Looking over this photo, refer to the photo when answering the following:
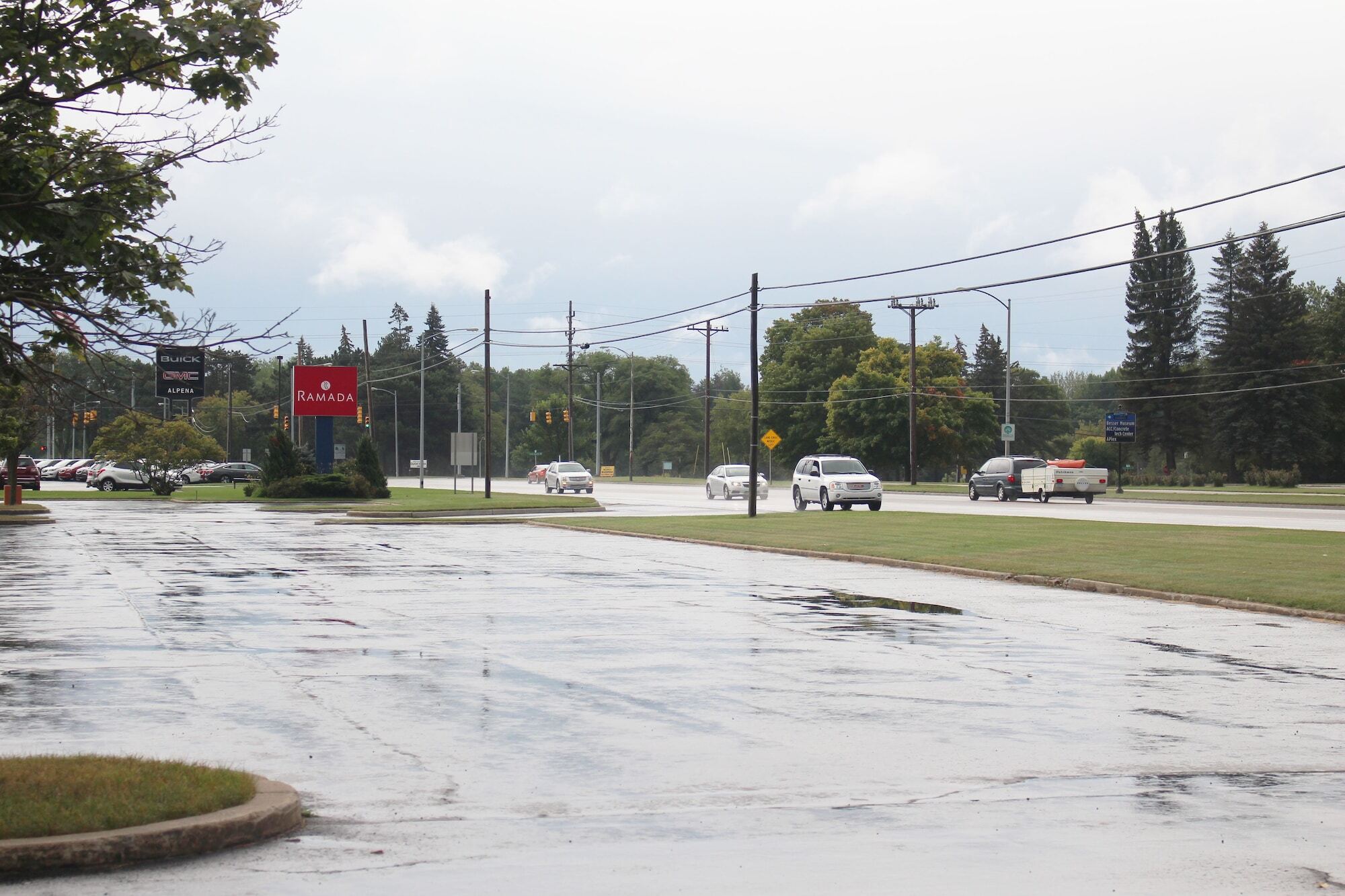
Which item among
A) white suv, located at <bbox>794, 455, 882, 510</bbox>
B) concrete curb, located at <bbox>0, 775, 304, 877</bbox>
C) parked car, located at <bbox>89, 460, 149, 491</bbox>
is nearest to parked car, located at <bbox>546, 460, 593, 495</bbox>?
parked car, located at <bbox>89, 460, 149, 491</bbox>

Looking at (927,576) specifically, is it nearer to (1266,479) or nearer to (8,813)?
(8,813)

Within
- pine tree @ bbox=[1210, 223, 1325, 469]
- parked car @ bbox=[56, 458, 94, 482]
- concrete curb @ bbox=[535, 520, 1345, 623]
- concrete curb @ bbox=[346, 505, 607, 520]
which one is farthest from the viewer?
parked car @ bbox=[56, 458, 94, 482]

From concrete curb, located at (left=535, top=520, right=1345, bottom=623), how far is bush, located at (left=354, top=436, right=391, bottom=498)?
34530mm

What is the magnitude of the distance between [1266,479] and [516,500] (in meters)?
51.5

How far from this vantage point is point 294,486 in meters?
60.7

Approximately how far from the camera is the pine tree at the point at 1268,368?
318 ft

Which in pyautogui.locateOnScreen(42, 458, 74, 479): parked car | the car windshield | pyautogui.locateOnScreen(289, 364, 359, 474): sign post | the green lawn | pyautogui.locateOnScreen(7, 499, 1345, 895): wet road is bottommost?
pyautogui.locateOnScreen(7, 499, 1345, 895): wet road

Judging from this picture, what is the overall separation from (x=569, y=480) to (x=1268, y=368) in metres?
55.6

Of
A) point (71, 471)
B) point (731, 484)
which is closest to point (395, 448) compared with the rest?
point (71, 471)

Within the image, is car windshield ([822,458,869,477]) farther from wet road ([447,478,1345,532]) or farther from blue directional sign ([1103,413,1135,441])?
blue directional sign ([1103,413,1135,441])

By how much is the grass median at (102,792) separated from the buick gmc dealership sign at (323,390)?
5878 centimetres

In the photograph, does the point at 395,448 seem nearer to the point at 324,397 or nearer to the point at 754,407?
the point at 324,397

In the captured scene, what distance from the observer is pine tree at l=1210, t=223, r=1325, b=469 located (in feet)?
318

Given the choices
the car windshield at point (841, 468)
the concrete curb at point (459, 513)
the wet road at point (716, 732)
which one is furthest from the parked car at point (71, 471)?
the wet road at point (716, 732)
